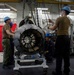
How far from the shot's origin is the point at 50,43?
20.7 ft

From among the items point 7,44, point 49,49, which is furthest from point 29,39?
point 49,49

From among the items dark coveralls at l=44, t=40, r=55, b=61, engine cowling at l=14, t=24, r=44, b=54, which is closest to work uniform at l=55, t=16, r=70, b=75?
engine cowling at l=14, t=24, r=44, b=54

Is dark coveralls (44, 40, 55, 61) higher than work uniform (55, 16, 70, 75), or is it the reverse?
work uniform (55, 16, 70, 75)

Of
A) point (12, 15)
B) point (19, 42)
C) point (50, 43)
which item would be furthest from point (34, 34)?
point (12, 15)

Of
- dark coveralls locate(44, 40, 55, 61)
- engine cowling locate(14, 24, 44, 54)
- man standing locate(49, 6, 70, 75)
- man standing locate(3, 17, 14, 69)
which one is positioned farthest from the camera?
dark coveralls locate(44, 40, 55, 61)

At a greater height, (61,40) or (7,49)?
(61,40)

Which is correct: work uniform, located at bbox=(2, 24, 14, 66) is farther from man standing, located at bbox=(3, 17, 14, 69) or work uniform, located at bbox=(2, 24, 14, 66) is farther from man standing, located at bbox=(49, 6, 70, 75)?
man standing, located at bbox=(49, 6, 70, 75)

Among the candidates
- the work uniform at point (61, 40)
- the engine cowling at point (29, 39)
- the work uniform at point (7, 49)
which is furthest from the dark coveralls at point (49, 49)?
the work uniform at point (61, 40)

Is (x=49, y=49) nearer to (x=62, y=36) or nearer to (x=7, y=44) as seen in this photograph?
(x=7, y=44)

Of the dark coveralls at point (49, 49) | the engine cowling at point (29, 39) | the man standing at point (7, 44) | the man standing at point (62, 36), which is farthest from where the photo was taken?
the dark coveralls at point (49, 49)

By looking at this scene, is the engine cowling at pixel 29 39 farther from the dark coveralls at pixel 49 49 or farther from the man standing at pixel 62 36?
the dark coveralls at pixel 49 49

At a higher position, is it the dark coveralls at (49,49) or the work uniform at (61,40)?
the work uniform at (61,40)

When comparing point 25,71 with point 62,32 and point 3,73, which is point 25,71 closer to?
point 3,73

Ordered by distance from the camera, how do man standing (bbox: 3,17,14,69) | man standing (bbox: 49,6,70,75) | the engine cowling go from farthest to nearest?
man standing (bbox: 3,17,14,69) < the engine cowling < man standing (bbox: 49,6,70,75)
